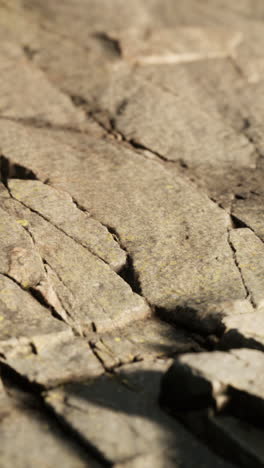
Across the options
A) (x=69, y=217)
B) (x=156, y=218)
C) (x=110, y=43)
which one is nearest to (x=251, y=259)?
(x=156, y=218)

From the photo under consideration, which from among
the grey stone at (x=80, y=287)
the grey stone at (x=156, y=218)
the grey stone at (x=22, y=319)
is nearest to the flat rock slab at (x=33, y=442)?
the grey stone at (x=22, y=319)

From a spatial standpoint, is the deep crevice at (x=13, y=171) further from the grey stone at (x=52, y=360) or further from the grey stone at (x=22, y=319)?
the grey stone at (x=52, y=360)

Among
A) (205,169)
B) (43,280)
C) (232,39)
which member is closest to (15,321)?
(43,280)

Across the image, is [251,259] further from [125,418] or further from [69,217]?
[125,418]

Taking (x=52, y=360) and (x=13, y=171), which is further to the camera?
(x=13, y=171)

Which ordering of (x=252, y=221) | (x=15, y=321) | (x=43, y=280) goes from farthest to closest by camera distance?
(x=252, y=221), (x=43, y=280), (x=15, y=321)

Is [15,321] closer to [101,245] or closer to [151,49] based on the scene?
[101,245]

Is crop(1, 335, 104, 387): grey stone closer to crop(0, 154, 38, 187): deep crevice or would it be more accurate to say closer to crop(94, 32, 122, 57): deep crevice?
crop(0, 154, 38, 187): deep crevice

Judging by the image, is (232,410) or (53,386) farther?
(53,386)
